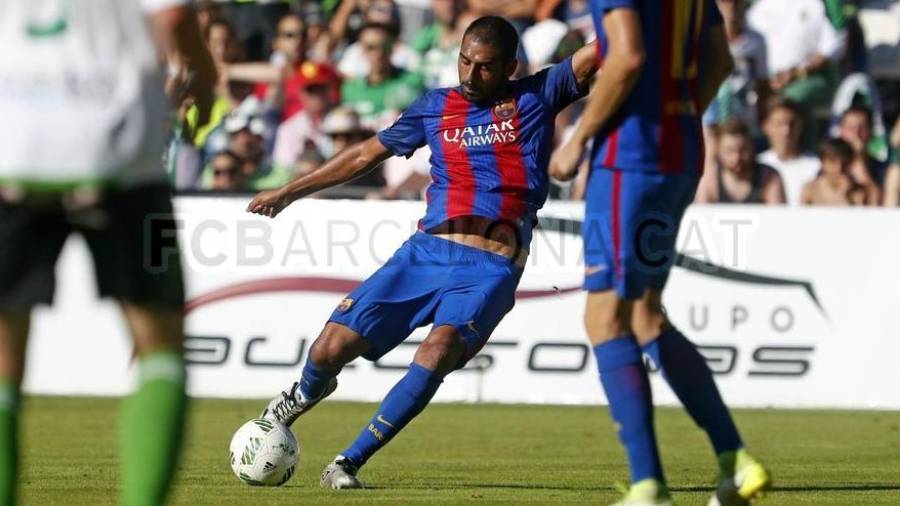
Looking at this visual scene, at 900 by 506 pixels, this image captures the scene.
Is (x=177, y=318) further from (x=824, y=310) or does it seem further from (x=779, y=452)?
(x=824, y=310)

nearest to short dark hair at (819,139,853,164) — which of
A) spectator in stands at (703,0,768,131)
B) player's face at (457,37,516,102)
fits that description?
spectator in stands at (703,0,768,131)

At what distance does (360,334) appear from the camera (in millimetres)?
8648

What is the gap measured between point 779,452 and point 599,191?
4.43 m

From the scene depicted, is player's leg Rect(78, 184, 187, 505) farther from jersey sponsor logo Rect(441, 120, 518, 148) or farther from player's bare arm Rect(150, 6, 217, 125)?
jersey sponsor logo Rect(441, 120, 518, 148)

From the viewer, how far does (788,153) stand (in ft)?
50.7

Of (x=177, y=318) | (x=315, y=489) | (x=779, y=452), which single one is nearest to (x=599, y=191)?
(x=177, y=318)

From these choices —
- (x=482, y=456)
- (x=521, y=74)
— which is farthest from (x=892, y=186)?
(x=482, y=456)

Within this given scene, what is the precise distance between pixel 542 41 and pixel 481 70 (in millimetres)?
7777

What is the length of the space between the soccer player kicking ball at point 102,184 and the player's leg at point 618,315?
1811 mm

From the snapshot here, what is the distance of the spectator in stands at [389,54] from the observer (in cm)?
1670

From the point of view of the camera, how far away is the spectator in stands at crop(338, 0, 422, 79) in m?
16.7

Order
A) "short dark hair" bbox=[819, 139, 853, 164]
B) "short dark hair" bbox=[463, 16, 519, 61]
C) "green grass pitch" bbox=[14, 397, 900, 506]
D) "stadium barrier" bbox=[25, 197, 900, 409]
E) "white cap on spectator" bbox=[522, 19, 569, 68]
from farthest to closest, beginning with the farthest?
"white cap on spectator" bbox=[522, 19, 569, 68]
"short dark hair" bbox=[819, 139, 853, 164]
"stadium barrier" bbox=[25, 197, 900, 409]
"short dark hair" bbox=[463, 16, 519, 61]
"green grass pitch" bbox=[14, 397, 900, 506]

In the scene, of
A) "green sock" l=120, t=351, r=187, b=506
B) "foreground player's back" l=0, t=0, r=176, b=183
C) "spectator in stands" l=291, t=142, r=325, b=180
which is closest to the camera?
"foreground player's back" l=0, t=0, r=176, b=183

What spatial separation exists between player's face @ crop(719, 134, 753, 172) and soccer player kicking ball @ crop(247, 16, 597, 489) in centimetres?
605
